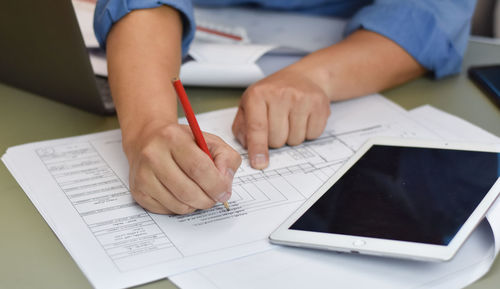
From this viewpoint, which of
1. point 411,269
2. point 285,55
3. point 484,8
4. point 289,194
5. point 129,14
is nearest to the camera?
point 411,269

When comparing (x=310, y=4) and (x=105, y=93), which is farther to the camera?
(x=310, y=4)

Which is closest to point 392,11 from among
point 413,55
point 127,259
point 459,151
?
point 413,55

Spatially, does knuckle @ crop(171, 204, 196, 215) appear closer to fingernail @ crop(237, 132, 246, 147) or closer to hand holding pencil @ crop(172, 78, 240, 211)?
hand holding pencil @ crop(172, 78, 240, 211)

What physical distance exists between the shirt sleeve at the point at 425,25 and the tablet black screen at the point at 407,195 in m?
0.28

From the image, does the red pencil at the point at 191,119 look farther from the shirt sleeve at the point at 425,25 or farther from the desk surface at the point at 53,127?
the shirt sleeve at the point at 425,25

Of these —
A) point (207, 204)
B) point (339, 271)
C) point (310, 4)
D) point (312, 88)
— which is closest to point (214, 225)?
point (207, 204)

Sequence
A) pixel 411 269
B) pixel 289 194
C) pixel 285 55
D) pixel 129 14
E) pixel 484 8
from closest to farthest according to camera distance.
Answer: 1. pixel 411 269
2. pixel 289 194
3. pixel 129 14
4. pixel 285 55
5. pixel 484 8

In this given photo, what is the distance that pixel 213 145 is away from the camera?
473 millimetres

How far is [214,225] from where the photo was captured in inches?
18.3

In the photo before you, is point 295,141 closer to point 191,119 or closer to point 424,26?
point 191,119

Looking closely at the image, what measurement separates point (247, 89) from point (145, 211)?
22 cm

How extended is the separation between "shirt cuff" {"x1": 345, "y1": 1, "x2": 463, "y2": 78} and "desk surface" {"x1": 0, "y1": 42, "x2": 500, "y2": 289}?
4 cm

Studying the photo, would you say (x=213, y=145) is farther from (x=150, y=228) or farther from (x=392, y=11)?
(x=392, y=11)

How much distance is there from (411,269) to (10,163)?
43 cm
